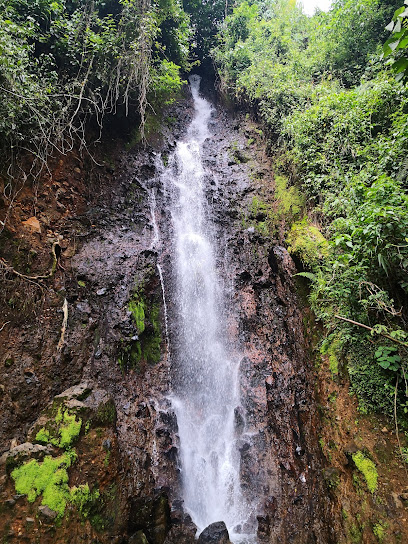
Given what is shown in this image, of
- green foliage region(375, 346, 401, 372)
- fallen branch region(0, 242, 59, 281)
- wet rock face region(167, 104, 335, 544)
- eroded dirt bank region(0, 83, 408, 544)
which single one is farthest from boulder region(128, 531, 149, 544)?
fallen branch region(0, 242, 59, 281)

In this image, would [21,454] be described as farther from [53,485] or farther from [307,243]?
[307,243]

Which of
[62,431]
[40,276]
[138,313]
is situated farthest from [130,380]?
[40,276]

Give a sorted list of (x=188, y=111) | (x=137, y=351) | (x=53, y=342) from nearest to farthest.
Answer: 1. (x=53, y=342)
2. (x=137, y=351)
3. (x=188, y=111)

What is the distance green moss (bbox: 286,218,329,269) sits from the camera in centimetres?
595

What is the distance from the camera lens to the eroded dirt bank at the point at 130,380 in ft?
13.4

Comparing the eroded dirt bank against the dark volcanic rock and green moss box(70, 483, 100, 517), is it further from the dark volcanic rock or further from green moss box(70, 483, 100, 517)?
the dark volcanic rock

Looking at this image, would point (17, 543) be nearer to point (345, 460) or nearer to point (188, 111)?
point (345, 460)

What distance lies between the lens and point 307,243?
626 cm

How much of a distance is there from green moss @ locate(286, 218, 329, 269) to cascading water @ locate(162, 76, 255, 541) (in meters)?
2.20

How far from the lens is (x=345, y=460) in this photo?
→ 14.5 ft

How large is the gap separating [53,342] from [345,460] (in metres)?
5.16

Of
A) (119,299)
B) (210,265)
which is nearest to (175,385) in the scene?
(119,299)

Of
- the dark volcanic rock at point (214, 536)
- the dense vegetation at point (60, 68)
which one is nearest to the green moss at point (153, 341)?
the dark volcanic rock at point (214, 536)

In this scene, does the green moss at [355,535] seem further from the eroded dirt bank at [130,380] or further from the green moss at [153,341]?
the green moss at [153,341]
